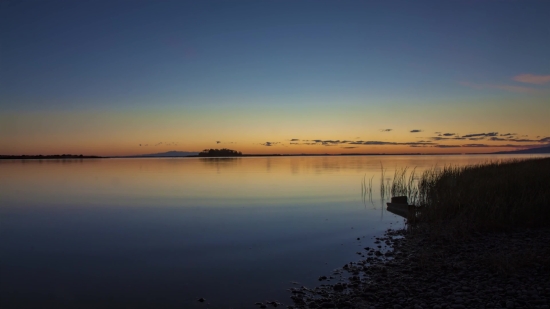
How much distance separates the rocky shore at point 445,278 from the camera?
284 inches

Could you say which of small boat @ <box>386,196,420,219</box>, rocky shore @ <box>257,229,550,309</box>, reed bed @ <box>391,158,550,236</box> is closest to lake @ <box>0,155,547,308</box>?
small boat @ <box>386,196,420,219</box>

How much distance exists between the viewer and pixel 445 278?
28.0 ft

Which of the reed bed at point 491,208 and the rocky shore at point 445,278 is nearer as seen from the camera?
the rocky shore at point 445,278

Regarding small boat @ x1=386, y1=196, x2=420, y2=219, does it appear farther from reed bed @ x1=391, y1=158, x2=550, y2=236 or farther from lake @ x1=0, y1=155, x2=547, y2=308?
reed bed @ x1=391, y1=158, x2=550, y2=236

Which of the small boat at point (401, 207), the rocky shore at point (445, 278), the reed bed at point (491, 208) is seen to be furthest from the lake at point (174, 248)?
the reed bed at point (491, 208)

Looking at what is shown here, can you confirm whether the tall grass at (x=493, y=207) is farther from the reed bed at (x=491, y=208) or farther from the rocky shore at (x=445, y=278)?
the rocky shore at (x=445, y=278)

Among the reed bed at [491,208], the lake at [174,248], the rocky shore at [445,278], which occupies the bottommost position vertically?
the lake at [174,248]

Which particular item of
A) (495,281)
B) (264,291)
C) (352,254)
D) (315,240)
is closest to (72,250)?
(264,291)

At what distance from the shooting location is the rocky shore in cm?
720

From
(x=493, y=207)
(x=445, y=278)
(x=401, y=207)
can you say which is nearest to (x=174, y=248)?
(x=445, y=278)

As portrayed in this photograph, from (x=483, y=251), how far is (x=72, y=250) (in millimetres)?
14099

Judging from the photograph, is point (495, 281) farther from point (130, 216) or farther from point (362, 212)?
point (130, 216)

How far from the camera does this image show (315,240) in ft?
46.7

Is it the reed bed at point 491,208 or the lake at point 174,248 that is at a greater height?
the reed bed at point 491,208
